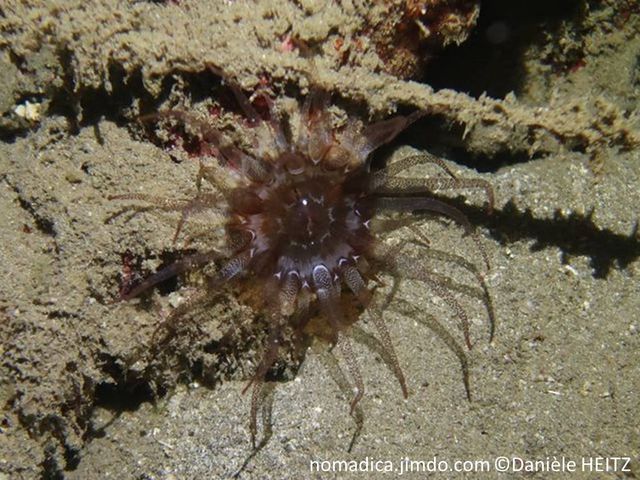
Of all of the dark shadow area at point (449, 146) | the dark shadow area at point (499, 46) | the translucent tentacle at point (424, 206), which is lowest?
the translucent tentacle at point (424, 206)

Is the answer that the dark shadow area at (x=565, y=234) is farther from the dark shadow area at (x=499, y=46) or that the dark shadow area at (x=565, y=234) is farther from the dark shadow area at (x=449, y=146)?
the dark shadow area at (x=499, y=46)

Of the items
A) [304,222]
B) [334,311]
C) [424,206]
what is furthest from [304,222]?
[424,206]

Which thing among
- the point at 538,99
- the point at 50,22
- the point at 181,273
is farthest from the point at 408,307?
the point at 50,22

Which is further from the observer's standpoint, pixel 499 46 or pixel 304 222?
pixel 499 46

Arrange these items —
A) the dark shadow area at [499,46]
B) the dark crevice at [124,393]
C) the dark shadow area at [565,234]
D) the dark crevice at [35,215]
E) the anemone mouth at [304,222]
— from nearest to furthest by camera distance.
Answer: the dark crevice at [35,215] < the anemone mouth at [304,222] < the dark crevice at [124,393] < the dark shadow area at [565,234] < the dark shadow area at [499,46]

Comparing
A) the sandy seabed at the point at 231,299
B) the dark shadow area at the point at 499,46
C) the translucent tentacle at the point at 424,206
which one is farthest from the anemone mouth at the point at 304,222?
the dark shadow area at the point at 499,46

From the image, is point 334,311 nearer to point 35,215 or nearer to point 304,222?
point 304,222

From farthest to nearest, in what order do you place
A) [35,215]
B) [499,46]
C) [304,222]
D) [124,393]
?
[499,46]
[124,393]
[304,222]
[35,215]

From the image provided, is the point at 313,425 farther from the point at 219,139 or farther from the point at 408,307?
the point at 219,139
